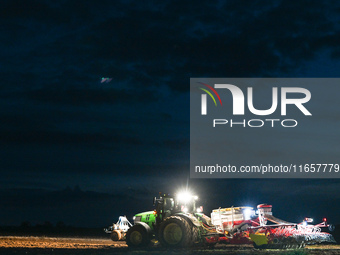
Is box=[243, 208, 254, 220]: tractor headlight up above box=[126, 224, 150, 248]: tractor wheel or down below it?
above

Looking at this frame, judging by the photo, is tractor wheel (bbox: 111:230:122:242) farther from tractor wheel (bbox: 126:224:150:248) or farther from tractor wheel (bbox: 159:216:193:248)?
tractor wheel (bbox: 159:216:193:248)

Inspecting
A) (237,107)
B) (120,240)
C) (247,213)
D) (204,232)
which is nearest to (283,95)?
(237,107)

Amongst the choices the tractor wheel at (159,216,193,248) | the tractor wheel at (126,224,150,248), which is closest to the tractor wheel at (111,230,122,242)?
the tractor wheel at (126,224,150,248)

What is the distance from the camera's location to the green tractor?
23.8 m

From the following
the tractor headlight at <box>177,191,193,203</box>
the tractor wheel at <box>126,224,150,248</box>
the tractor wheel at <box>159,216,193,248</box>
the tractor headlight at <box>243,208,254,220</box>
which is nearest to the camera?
the tractor wheel at <box>159,216,193,248</box>

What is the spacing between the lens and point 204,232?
24281 millimetres

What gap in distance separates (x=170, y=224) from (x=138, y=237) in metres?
2.32

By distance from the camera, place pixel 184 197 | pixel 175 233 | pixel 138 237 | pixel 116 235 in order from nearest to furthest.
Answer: pixel 175 233
pixel 138 237
pixel 184 197
pixel 116 235

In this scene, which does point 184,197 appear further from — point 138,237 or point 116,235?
point 116,235

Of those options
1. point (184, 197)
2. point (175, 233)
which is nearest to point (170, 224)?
point (175, 233)

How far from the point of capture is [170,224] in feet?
79.8

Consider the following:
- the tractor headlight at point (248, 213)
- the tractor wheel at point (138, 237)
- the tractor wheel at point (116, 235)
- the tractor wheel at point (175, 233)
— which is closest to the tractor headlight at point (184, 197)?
the tractor wheel at point (175, 233)

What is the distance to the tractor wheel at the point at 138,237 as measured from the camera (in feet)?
83.4

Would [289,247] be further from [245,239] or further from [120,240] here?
[120,240]
